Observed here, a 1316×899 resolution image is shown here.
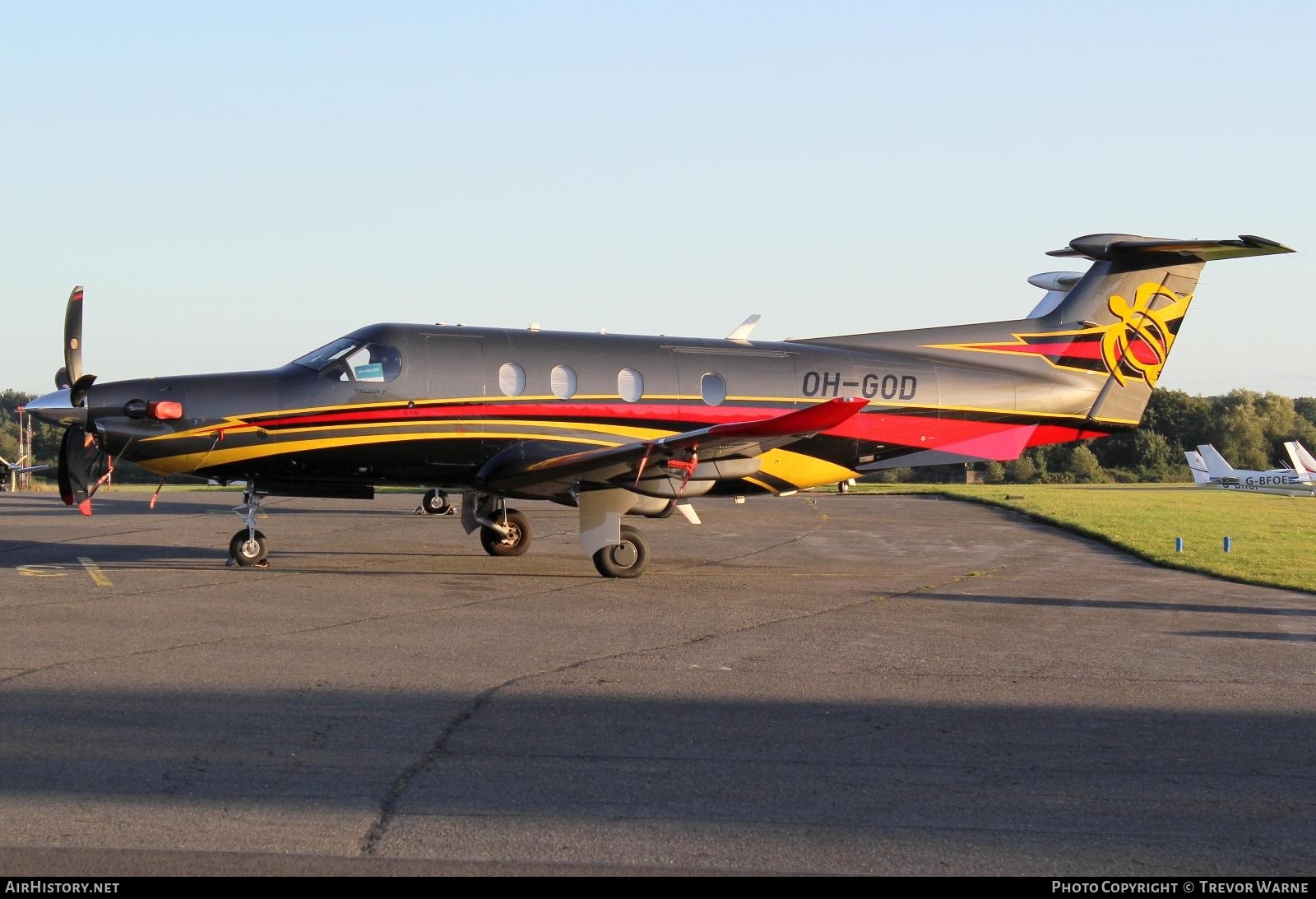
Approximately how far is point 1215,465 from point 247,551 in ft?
181

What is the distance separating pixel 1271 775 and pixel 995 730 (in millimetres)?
1676

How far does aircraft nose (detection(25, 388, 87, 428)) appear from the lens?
15.7 meters

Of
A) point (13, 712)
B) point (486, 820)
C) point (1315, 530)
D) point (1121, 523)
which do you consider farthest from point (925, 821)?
point (1315, 530)

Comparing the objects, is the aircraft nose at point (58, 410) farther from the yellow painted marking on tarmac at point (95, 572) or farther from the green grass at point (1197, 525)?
the green grass at point (1197, 525)

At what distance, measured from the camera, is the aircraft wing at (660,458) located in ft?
51.5

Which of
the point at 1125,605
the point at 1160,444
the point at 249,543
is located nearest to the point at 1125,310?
the point at 1125,605

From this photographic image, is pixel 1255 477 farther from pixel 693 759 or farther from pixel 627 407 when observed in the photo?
pixel 693 759

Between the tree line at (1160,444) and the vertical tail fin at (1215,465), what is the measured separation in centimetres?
1082

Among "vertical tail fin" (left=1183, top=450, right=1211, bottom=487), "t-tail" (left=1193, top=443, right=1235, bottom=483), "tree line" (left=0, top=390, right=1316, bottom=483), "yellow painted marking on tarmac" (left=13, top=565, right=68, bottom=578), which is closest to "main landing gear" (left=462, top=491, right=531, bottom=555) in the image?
"yellow painted marking on tarmac" (left=13, top=565, right=68, bottom=578)

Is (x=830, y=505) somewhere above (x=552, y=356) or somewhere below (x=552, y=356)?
below

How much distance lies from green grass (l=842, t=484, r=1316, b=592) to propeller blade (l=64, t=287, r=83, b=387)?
1598 cm

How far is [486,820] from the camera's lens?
6.07 meters

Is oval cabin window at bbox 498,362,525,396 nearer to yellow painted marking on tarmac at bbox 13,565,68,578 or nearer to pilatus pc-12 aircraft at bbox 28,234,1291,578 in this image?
pilatus pc-12 aircraft at bbox 28,234,1291,578
